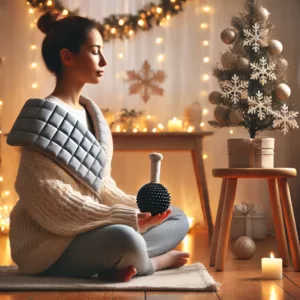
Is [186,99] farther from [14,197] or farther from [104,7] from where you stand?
[14,197]

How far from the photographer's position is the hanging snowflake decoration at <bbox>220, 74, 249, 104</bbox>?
105 inches

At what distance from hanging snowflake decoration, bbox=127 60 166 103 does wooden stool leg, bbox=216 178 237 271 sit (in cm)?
170

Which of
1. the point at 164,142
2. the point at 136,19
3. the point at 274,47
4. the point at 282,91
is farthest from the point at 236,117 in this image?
the point at 136,19

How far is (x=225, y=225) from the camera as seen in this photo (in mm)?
2506

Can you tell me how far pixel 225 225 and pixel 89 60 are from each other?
786 millimetres

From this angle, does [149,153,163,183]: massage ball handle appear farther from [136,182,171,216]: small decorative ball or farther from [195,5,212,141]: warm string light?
[195,5,212,141]: warm string light

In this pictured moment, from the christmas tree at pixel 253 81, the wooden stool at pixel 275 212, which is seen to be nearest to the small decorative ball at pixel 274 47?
the christmas tree at pixel 253 81

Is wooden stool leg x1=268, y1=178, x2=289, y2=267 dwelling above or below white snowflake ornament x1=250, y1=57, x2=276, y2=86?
below

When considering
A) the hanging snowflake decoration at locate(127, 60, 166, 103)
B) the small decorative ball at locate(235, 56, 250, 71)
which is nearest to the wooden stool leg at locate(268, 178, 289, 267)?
the small decorative ball at locate(235, 56, 250, 71)

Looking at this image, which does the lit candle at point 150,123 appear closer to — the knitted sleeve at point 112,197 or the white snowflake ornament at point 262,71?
the white snowflake ornament at point 262,71

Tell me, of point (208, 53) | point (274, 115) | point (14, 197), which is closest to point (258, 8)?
point (274, 115)

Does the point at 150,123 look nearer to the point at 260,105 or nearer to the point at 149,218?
the point at 260,105

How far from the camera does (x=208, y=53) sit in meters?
4.14

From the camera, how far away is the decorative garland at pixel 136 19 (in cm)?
414
